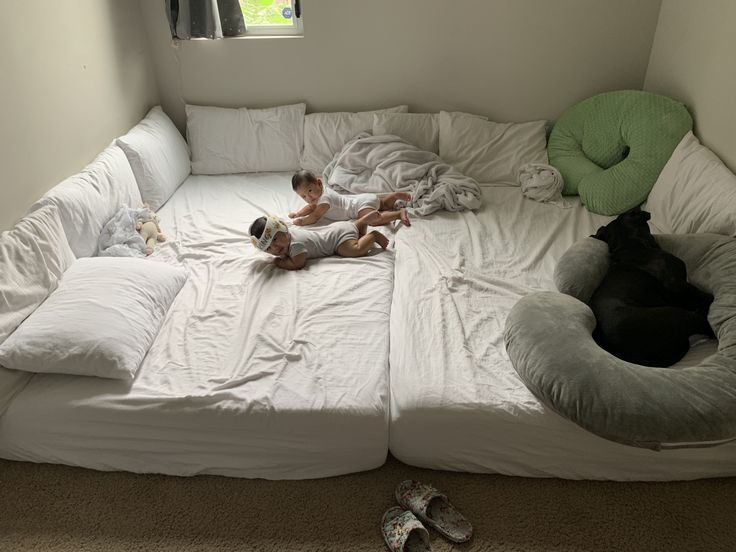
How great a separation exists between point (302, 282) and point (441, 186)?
0.90m

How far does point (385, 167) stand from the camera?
9.28ft

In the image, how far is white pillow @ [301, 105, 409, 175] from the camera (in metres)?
2.99

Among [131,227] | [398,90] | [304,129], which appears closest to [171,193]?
[131,227]

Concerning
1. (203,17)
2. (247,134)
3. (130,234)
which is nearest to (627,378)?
(130,234)

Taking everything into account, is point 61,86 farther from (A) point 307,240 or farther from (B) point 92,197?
(A) point 307,240

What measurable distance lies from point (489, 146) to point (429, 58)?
1.88ft

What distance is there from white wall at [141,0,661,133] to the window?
11 centimetres

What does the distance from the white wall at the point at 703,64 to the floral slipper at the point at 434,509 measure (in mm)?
1726

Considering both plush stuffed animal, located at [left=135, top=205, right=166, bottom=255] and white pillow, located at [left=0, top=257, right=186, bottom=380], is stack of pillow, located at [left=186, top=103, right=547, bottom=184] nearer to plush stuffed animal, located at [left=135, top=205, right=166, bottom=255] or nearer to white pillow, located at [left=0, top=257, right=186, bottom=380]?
plush stuffed animal, located at [left=135, top=205, right=166, bottom=255]

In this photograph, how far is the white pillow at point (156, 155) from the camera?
105 inches

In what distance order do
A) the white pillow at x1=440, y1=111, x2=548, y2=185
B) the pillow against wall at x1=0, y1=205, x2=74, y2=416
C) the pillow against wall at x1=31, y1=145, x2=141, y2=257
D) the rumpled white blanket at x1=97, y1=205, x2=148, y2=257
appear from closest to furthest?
the pillow against wall at x1=0, y1=205, x2=74, y2=416
the pillow against wall at x1=31, y1=145, x2=141, y2=257
the rumpled white blanket at x1=97, y1=205, x2=148, y2=257
the white pillow at x1=440, y1=111, x2=548, y2=185

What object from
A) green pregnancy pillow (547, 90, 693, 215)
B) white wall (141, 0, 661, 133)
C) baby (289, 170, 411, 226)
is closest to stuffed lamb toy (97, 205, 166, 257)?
baby (289, 170, 411, 226)

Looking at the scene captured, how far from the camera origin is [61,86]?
2.31 metres

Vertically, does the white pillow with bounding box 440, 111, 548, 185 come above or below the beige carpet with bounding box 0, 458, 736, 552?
above
